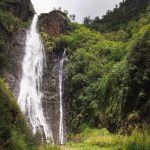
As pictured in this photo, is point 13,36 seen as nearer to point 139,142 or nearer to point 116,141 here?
point 116,141

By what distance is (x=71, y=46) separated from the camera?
45.7 metres

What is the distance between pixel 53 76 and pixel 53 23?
1383 cm

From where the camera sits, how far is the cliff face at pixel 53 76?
34250mm

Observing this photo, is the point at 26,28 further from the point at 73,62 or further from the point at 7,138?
the point at 7,138

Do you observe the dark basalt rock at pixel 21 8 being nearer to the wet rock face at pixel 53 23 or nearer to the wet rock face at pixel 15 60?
the wet rock face at pixel 53 23

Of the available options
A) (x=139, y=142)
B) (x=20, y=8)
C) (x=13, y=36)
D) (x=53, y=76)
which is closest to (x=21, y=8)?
(x=20, y=8)

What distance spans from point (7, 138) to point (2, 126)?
→ 14.5 inches

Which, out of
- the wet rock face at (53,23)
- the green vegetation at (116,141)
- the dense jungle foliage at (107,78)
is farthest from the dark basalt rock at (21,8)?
the green vegetation at (116,141)

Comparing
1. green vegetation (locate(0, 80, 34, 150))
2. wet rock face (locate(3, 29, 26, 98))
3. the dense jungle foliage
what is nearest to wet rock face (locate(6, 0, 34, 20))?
wet rock face (locate(3, 29, 26, 98))

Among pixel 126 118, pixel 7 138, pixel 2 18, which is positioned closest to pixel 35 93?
pixel 2 18

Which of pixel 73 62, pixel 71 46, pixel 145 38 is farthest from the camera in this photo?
pixel 71 46

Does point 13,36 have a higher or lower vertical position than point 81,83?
higher

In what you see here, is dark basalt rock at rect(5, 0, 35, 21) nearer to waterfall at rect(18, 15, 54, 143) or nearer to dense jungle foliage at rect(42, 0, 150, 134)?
waterfall at rect(18, 15, 54, 143)

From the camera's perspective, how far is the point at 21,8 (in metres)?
50.0
